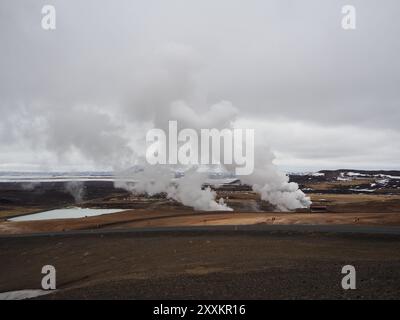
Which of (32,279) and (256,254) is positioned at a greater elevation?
(256,254)

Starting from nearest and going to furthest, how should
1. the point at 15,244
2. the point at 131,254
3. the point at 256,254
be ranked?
the point at 256,254
the point at 131,254
the point at 15,244
